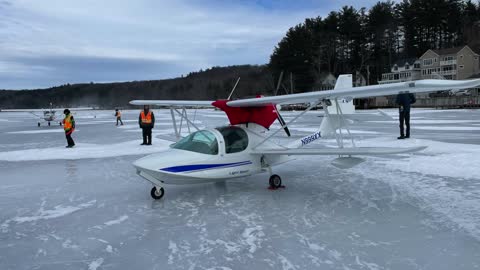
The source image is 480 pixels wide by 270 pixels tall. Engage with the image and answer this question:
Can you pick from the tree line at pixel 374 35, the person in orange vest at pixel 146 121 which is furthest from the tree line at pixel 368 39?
the person in orange vest at pixel 146 121

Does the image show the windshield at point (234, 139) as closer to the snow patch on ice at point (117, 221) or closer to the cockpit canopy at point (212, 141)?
the cockpit canopy at point (212, 141)

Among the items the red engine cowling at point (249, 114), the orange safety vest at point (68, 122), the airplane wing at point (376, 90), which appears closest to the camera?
the airplane wing at point (376, 90)

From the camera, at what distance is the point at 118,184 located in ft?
26.8

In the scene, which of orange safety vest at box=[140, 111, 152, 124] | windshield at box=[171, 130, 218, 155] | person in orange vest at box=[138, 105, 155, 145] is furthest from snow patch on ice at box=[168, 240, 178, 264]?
orange safety vest at box=[140, 111, 152, 124]

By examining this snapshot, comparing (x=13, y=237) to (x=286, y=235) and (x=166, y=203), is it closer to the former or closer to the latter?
(x=166, y=203)

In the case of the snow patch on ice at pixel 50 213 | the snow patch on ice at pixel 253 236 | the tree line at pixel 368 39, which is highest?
the tree line at pixel 368 39

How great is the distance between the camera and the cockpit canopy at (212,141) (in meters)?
6.84

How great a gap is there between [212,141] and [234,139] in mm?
526

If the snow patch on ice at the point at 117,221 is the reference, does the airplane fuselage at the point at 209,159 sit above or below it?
above

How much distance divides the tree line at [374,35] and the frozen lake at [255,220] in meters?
63.3

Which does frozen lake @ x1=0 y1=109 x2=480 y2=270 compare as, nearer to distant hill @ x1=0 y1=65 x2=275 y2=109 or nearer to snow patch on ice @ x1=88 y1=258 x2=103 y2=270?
snow patch on ice @ x1=88 y1=258 x2=103 y2=270

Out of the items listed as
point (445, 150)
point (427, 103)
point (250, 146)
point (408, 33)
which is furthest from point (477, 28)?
point (250, 146)

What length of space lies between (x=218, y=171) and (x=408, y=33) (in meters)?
85.5

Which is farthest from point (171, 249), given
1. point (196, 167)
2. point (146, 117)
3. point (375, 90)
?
point (146, 117)
